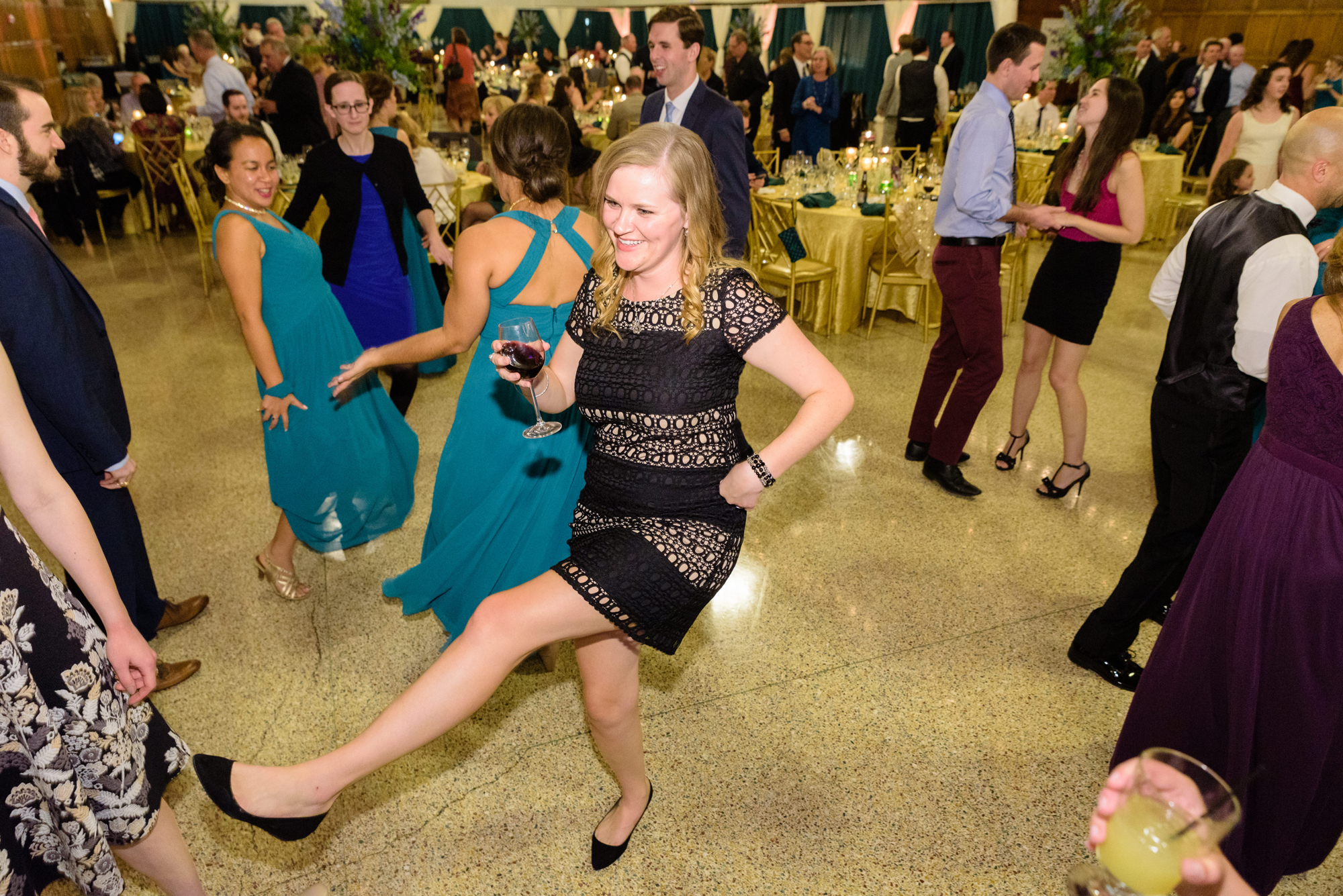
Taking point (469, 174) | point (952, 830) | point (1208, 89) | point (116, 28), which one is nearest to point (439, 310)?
point (469, 174)

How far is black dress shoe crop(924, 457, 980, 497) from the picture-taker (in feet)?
11.8

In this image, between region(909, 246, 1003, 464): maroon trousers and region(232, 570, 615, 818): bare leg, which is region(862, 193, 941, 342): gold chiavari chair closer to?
region(909, 246, 1003, 464): maroon trousers

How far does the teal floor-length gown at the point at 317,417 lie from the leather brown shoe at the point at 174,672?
571 millimetres

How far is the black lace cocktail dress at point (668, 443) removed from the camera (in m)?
1.50

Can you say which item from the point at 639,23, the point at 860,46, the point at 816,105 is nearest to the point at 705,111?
the point at 816,105

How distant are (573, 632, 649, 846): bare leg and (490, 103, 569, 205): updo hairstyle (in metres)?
1.20

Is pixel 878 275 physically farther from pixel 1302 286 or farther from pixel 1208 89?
pixel 1208 89

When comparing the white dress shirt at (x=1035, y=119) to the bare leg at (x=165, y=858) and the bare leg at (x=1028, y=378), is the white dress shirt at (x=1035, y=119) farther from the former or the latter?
the bare leg at (x=165, y=858)

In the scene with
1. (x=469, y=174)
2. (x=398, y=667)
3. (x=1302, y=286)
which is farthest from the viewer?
(x=469, y=174)

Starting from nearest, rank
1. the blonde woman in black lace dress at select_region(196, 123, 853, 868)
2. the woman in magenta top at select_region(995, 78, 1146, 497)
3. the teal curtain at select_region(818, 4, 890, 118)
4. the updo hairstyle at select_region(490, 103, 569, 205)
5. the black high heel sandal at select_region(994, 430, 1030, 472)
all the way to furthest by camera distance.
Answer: the blonde woman in black lace dress at select_region(196, 123, 853, 868)
the updo hairstyle at select_region(490, 103, 569, 205)
the woman in magenta top at select_region(995, 78, 1146, 497)
the black high heel sandal at select_region(994, 430, 1030, 472)
the teal curtain at select_region(818, 4, 890, 118)

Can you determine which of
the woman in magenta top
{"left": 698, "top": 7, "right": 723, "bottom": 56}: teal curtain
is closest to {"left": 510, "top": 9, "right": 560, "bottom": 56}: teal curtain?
{"left": 698, "top": 7, "right": 723, "bottom": 56}: teal curtain

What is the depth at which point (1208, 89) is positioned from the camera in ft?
30.5

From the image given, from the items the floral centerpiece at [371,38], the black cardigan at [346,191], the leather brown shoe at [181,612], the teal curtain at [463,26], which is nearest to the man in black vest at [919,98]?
the floral centerpiece at [371,38]

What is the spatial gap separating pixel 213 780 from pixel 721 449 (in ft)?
3.41
